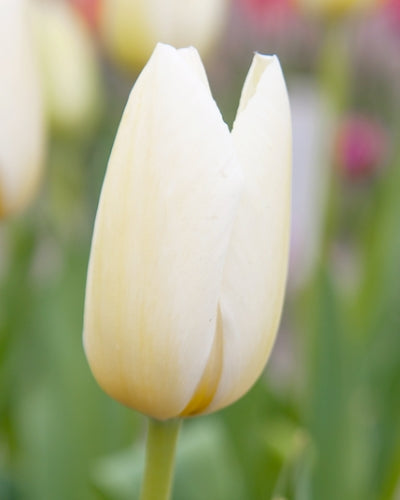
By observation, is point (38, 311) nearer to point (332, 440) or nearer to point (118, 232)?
point (332, 440)

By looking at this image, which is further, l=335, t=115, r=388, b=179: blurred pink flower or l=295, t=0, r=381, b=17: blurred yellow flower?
l=335, t=115, r=388, b=179: blurred pink flower

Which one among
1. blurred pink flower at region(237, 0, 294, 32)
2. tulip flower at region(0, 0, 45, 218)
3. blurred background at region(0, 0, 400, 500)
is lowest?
blurred background at region(0, 0, 400, 500)

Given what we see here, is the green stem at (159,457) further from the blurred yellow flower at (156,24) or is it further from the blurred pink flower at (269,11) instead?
the blurred pink flower at (269,11)

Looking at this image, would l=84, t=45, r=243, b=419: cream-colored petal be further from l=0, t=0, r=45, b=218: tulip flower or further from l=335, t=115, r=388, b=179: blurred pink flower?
l=335, t=115, r=388, b=179: blurred pink flower

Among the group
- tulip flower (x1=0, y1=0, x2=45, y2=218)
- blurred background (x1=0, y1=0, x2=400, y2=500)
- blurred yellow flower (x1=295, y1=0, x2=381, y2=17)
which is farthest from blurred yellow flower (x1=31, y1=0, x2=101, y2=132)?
tulip flower (x1=0, y1=0, x2=45, y2=218)

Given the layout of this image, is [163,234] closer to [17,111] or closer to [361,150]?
[17,111]

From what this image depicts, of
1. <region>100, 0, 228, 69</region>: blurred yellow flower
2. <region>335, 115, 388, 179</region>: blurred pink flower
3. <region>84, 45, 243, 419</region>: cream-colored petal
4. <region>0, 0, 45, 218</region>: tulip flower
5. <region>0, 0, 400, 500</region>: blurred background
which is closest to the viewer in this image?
<region>84, 45, 243, 419</region>: cream-colored petal
